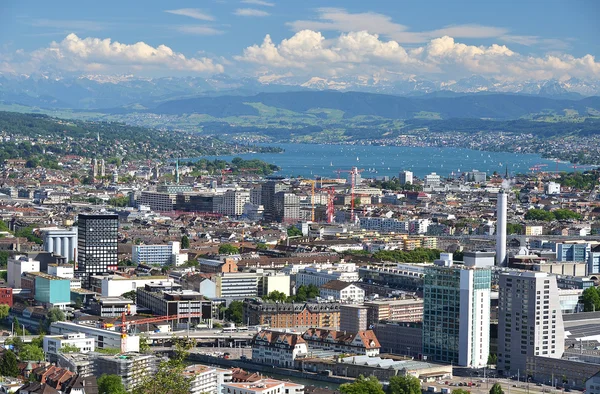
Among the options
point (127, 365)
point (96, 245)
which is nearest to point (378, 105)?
point (96, 245)

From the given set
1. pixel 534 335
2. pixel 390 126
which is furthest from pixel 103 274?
pixel 390 126

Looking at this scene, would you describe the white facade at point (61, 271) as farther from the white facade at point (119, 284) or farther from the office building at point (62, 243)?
the office building at point (62, 243)

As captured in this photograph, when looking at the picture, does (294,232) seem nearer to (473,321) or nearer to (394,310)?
(394,310)

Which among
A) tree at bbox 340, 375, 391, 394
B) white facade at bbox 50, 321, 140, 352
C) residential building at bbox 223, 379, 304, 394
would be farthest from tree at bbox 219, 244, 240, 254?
residential building at bbox 223, 379, 304, 394

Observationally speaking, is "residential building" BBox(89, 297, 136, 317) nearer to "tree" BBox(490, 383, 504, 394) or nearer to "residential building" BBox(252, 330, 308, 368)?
"residential building" BBox(252, 330, 308, 368)

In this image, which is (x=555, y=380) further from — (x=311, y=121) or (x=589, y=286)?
(x=311, y=121)
